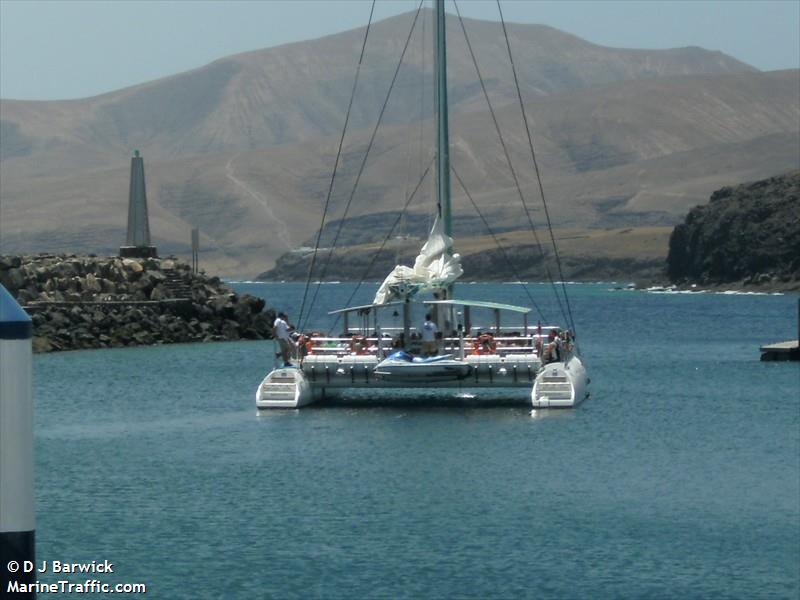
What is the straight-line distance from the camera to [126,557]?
20.6m

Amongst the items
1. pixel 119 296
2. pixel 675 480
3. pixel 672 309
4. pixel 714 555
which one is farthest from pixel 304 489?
pixel 672 309

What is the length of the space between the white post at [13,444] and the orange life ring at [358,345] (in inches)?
1453

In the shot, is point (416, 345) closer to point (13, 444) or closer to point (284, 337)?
point (284, 337)

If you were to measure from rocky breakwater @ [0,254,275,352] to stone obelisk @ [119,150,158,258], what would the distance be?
1.76m

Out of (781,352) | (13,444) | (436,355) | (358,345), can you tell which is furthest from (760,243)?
(13,444)

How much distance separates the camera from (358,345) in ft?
133

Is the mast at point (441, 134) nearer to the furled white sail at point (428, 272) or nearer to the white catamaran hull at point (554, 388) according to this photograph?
the furled white sail at point (428, 272)

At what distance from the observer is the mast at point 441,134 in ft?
142

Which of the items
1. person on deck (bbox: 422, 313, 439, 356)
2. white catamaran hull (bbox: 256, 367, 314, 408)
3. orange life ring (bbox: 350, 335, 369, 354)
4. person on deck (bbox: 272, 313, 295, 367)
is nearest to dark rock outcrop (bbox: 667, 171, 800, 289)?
person on deck (bbox: 272, 313, 295, 367)

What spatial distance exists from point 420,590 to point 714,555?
14.7 feet

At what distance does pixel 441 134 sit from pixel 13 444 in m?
40.8

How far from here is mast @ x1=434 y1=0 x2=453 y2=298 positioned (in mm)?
43312

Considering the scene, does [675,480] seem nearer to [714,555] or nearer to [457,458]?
[457,458]

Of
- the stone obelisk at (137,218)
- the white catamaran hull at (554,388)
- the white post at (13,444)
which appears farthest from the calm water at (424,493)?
the stone obelisk at (137,218)
